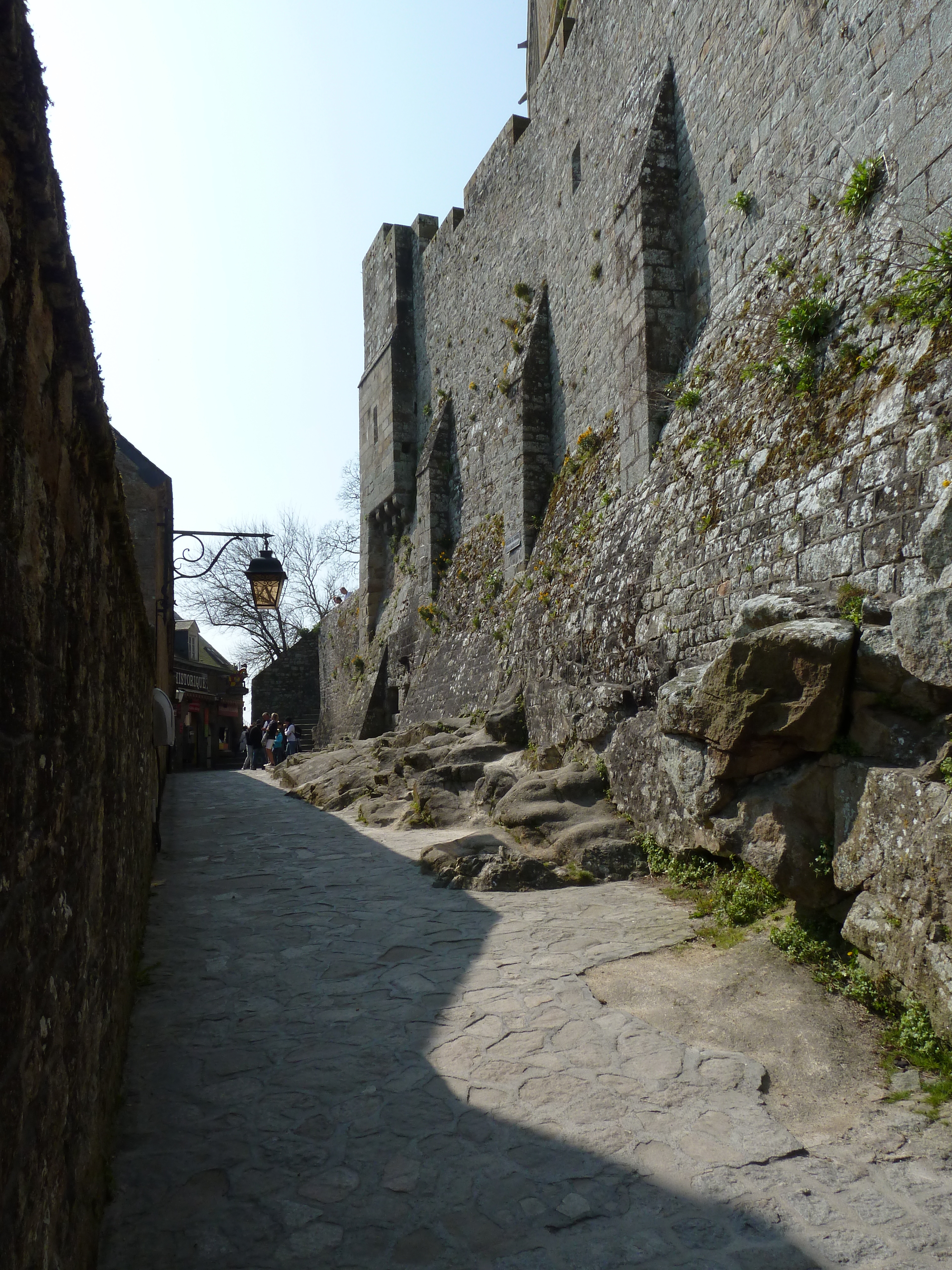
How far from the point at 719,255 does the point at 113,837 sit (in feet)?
27.2

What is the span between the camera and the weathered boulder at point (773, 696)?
465 centimetres

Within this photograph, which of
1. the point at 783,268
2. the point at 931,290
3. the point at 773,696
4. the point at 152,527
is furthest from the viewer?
the point at 152,527

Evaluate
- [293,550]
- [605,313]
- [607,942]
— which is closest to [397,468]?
[605,313]

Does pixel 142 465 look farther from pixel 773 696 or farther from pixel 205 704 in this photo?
pixel 205 704

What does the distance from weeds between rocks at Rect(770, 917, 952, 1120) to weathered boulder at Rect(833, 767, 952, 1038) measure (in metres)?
0.07

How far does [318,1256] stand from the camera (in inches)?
99.7

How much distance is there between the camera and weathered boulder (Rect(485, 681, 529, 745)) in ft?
35.1

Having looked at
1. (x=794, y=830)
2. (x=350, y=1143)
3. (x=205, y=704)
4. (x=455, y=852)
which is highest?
(x=205, y=704)

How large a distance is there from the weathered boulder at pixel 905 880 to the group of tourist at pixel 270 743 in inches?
700

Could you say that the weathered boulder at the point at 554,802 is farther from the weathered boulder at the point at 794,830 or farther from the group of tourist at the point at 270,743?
the group of tourist at the point at 270,743

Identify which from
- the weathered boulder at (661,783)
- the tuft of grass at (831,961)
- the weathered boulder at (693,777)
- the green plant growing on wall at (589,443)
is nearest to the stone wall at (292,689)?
the green plant growing on wall at (589,443)

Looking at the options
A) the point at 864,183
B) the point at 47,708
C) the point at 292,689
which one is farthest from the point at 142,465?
the point at 292,689

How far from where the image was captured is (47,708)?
1.82 m

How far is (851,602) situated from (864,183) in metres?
3.48
